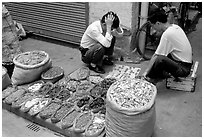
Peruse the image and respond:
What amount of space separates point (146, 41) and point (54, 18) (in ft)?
6.97

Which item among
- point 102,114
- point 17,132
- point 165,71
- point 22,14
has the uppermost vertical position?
point 22,14

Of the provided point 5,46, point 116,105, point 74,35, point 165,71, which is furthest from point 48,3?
point 116,105

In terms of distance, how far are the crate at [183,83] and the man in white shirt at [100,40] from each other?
1.20 m

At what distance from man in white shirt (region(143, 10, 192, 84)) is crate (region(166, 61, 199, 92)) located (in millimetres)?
85

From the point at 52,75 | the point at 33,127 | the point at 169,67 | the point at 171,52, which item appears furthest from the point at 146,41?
the point at 33,127

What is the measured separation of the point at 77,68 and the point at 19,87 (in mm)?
1161

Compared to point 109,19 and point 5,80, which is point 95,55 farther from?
point 5,80

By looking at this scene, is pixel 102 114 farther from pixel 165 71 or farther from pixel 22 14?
pixel 22 14

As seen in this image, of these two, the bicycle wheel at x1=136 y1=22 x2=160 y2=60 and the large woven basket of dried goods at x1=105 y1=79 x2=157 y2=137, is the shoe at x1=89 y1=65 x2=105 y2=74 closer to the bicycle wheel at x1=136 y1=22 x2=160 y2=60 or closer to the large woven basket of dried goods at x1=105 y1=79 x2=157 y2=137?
the bicycle wheel at x1=136 y1=22 x2=160 y2=60

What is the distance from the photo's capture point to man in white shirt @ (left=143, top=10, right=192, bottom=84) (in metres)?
3.82

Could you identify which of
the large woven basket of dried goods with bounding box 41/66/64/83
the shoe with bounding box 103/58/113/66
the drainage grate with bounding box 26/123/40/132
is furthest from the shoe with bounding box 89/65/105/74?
the drainage grate with bounding box 26/123/40/132

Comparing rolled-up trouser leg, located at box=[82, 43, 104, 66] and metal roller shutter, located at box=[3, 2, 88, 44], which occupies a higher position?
metal roller shutter, located at box=[3, 2, 88, 44]

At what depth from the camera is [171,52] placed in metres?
3.98

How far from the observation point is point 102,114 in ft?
11.5
